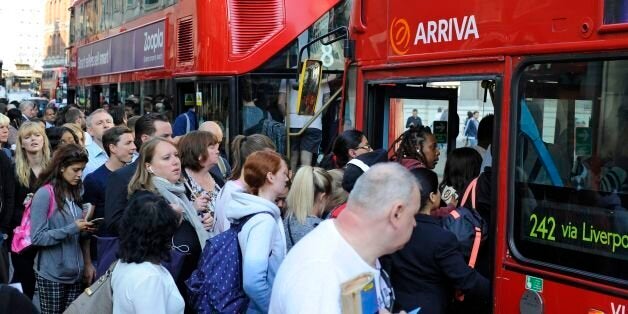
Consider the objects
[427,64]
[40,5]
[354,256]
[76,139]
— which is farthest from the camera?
[40,5]

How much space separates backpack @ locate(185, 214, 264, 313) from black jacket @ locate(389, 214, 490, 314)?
2.37 ft

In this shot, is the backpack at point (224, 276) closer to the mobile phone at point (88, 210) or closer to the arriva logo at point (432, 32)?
the arriva logo at point (432, 32)

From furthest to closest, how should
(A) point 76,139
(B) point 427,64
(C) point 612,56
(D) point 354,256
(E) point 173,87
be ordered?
(E) point 173,87 → (A) point 76,139 → (B) point 427,64 → (C) point 612,56 → (D) point 354,256

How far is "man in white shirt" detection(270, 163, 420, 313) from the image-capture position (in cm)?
231

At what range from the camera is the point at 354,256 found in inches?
94.3

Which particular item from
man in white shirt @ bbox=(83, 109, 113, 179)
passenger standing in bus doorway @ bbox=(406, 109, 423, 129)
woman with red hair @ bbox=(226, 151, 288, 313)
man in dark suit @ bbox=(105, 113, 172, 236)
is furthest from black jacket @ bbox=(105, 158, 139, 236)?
man in white shirt @ bbox=(83, 109, 113, 179)

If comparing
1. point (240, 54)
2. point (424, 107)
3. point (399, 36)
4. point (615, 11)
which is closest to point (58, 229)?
point (399, 36)

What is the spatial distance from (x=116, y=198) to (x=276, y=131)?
14.2 feet

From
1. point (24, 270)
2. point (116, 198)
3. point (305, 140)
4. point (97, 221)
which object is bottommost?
point (24, 270)

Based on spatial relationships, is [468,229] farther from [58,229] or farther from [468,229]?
[58,229]

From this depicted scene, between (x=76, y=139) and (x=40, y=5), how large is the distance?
313 ft

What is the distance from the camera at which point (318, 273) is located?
232cm

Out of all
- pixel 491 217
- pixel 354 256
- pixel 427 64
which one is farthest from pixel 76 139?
pixel 354 256

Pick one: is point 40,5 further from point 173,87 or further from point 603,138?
point 603,138
